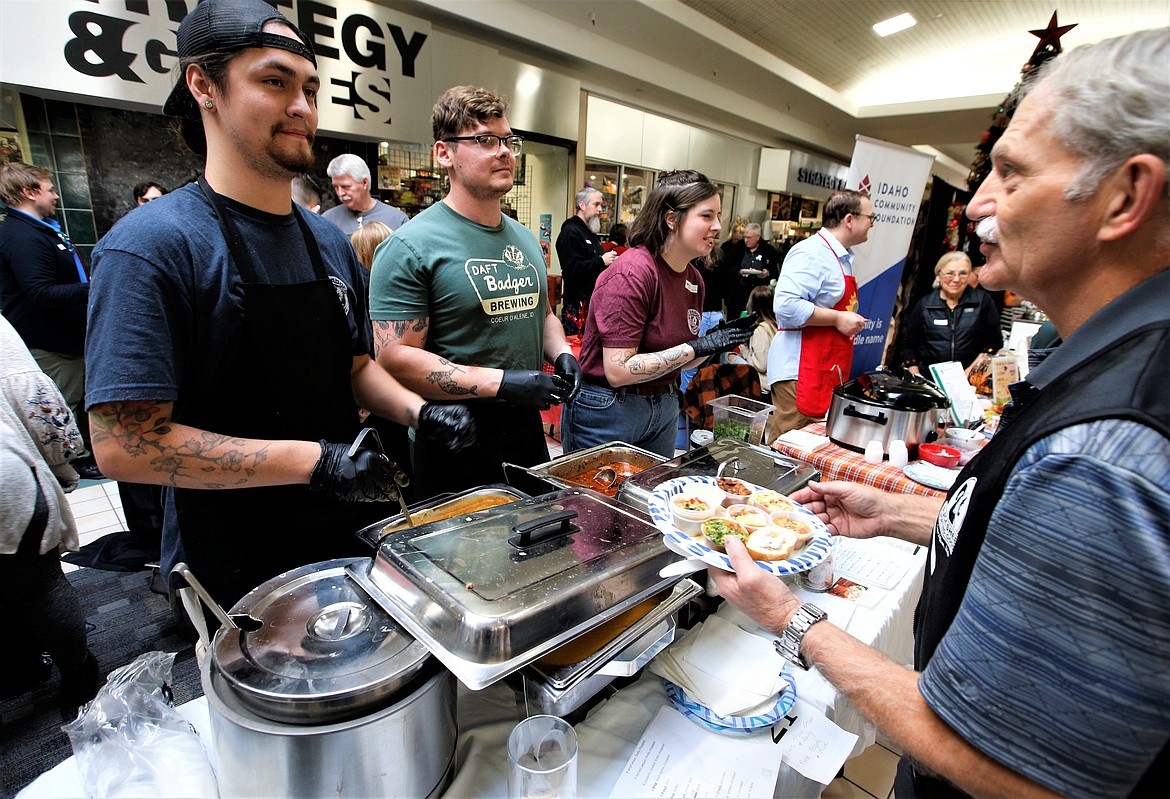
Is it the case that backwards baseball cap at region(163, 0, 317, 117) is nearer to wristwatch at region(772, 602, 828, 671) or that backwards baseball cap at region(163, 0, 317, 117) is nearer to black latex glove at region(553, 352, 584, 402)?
black latex glove at region(553, 352, 584, 402)

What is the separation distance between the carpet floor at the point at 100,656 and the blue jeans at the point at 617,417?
1925mm

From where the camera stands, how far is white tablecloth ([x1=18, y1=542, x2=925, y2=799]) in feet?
3.13

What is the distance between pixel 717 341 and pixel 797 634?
180 centimetres

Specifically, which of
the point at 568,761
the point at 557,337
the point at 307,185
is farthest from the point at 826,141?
the point at 568,761

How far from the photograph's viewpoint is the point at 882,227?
14.0 feet

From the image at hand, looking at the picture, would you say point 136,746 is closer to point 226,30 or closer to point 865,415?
point 226,30

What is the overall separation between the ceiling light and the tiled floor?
7.70 meters

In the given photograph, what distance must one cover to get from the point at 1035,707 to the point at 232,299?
1.59 metres

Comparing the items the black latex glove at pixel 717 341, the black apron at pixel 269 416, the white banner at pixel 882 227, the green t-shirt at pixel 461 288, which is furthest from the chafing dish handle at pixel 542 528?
the white banner at pixel 882 227

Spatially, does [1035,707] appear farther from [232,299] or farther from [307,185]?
[307,185]

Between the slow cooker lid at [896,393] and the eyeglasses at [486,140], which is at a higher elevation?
the eyeglasses at [486,140]

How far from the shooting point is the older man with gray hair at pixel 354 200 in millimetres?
4238

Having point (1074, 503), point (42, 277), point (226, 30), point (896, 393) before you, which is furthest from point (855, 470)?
point (42, 277)

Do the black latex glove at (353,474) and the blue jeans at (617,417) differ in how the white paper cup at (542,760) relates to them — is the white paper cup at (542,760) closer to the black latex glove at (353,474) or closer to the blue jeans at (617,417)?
the black latex glove at (353,474)
